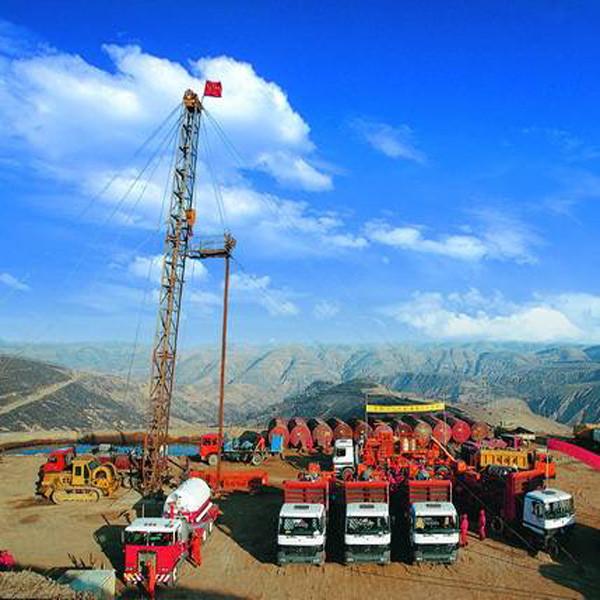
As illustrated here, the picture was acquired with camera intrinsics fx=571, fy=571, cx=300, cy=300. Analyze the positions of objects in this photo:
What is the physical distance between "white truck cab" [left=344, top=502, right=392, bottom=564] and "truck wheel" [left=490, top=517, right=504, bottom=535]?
6.64m

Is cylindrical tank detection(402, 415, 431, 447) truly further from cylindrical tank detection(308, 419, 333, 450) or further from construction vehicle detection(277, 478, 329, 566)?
construction vehicle detection(277, 478, 329, 566)

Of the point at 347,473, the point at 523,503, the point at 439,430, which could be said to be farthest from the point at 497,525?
the point at 439,430

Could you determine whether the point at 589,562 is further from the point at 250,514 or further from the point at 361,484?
the point at 250,514

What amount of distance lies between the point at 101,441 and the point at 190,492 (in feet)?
106

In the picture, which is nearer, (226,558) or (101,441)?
(226,558)

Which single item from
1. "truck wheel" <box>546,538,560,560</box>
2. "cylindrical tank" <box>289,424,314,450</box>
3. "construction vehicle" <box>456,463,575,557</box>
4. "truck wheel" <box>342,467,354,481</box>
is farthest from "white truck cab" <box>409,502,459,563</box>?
"cylindrical tank" <box>289,424,314,450</box>

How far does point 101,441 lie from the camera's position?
53.0 meters

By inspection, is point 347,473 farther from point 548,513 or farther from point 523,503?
point 548,513

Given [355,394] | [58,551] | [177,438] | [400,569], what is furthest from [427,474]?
[355,394]

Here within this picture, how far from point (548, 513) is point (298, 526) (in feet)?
32.2

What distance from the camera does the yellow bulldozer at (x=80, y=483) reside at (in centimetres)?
3130

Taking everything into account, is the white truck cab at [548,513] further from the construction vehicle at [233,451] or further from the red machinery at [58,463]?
the red machinery at [58,463]

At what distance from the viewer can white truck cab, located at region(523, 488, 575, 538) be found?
2227 centimetres

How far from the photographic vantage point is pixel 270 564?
71.8ft
